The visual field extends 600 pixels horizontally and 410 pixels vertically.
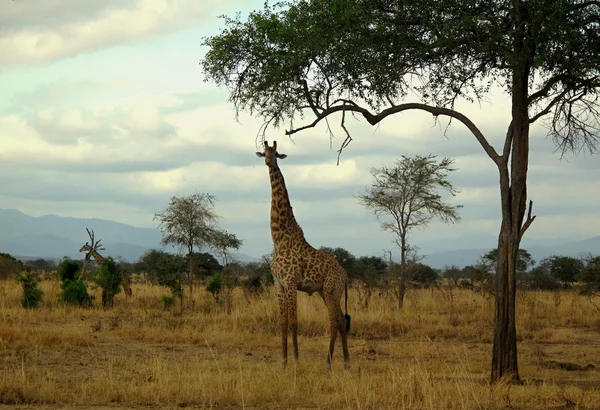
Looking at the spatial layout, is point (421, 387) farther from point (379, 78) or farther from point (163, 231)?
point (163, 231)

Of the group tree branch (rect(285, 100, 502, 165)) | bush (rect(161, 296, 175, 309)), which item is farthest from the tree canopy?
bush (rect(161, 296, 175, 309))

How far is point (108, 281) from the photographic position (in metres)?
19.4

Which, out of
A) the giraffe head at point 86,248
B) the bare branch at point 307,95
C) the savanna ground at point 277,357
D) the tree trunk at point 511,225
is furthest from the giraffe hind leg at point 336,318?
the giraffe head at point 86,248

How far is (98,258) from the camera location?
22.7 m

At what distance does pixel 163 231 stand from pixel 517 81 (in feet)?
68.0

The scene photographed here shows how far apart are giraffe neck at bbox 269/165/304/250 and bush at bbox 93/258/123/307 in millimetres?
8788

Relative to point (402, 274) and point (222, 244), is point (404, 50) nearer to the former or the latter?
point (402, 274)

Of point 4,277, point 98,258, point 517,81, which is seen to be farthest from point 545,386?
point 4,277

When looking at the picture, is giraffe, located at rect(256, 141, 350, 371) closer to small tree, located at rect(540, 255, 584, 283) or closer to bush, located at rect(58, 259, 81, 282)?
bush, located at rect(58, 259, 81, 282)

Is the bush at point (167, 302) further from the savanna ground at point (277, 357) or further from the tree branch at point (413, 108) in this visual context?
the tree branch at point (413, 108)

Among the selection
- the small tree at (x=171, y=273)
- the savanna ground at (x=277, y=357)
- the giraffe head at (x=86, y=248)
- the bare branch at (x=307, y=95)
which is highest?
the bare branch at (x=307, y=95)

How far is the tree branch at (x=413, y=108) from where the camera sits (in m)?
11.0

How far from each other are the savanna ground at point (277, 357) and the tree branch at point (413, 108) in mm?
3002

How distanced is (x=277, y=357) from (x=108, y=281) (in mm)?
8151
